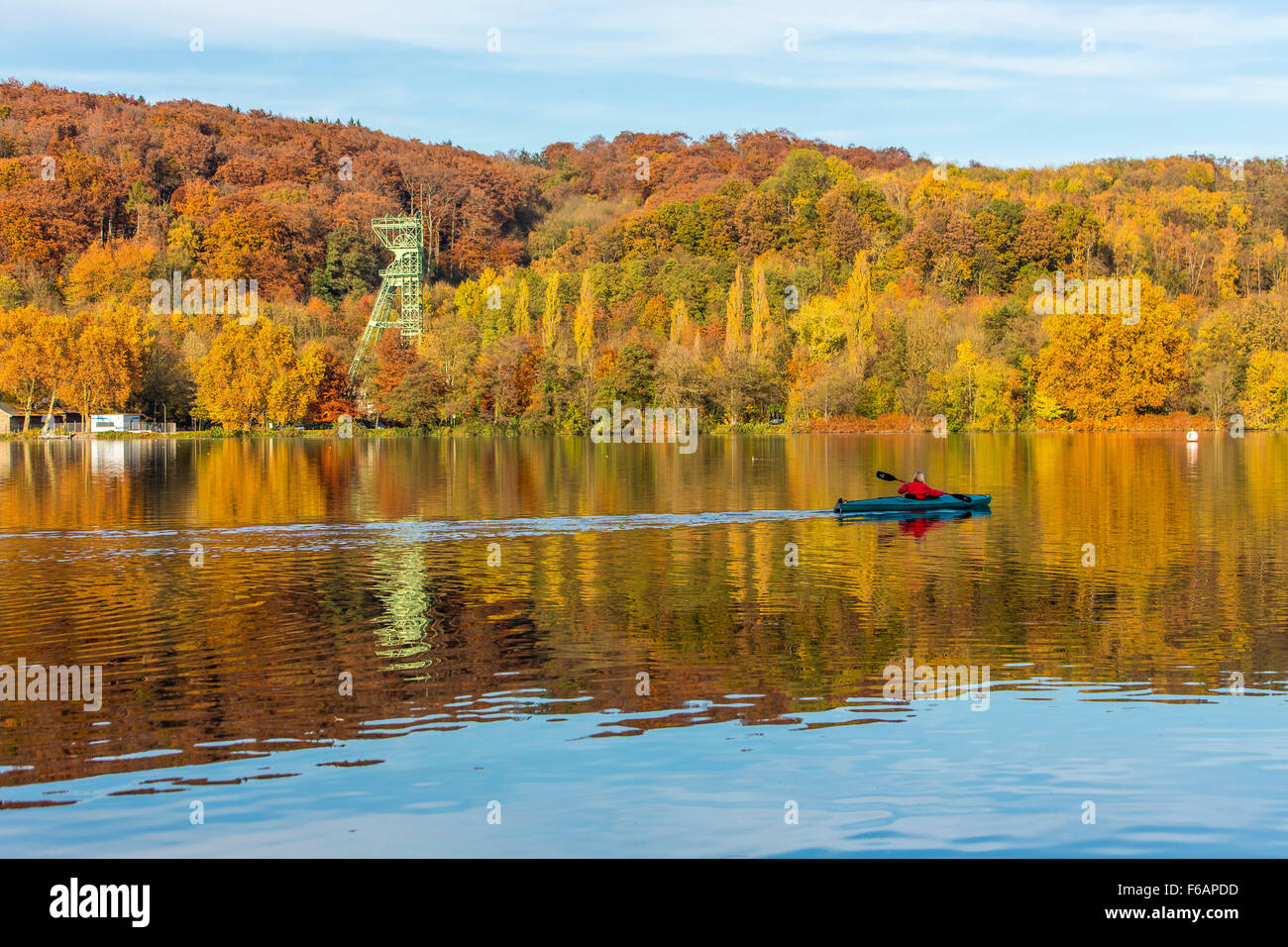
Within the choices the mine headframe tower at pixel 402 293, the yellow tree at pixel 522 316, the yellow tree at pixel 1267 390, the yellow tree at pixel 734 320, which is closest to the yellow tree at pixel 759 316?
the yellow tree at pixel 734 320

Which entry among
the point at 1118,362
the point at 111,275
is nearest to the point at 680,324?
the point at 1118,362

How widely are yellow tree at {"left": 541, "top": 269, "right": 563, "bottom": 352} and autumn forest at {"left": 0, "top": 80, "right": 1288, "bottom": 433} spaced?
402 mm

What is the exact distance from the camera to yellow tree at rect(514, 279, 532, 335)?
126m

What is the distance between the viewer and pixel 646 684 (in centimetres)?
1594

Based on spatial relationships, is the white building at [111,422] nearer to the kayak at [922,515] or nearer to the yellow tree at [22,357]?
the yellow tree at [22,357]

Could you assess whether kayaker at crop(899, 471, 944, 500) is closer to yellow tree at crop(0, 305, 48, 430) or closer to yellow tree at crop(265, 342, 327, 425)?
yellow tree at crop(265, 342, 327, 425)

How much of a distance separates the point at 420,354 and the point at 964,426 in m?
53.7

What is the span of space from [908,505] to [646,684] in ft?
71.1

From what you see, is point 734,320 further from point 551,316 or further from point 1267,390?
point 1267,390

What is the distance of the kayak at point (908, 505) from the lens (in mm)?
35688

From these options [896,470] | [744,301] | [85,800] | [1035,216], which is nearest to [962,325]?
[744,301]

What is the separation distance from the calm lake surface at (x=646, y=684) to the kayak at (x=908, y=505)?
23.2 inches
